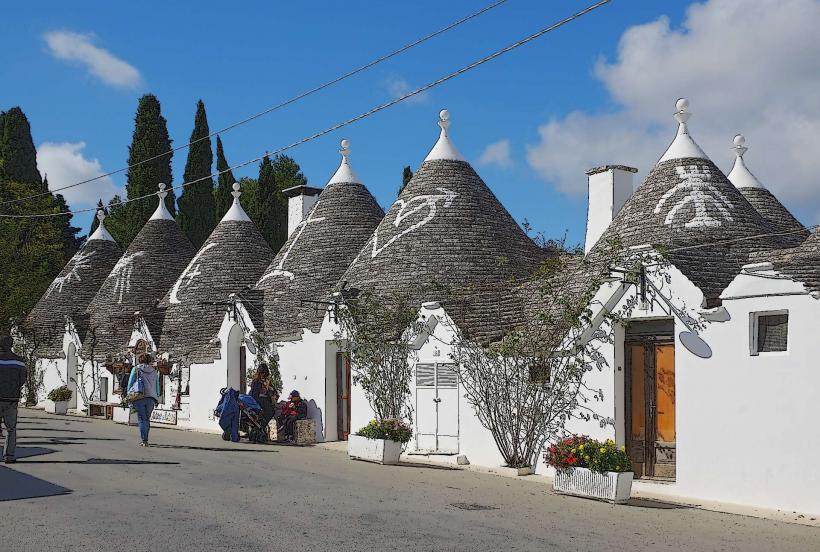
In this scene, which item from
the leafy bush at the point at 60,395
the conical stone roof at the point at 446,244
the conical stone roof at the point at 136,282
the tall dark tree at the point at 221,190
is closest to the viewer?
the conical stone roof at the point at 446,244

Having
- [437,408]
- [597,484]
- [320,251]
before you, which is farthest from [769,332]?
[320,251]

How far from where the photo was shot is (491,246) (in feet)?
70.5

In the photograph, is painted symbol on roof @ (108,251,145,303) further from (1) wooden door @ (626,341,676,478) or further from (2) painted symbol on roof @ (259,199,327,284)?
(1) wooden door @ (626,341,676,478)

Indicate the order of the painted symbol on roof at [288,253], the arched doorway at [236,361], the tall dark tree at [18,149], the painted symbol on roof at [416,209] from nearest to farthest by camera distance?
the painted symbol on roof at [416,209]
the arched doorway at [236,361]
the painted symbol on roof at [288,253]
the tall dark tree at [18,149]

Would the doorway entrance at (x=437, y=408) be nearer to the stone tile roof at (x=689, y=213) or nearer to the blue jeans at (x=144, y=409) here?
the stone tile roof at (x=689, y=213)

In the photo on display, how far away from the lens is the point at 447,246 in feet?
69.3

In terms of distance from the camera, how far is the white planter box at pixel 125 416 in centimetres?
2652

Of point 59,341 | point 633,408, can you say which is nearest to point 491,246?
point 633,408

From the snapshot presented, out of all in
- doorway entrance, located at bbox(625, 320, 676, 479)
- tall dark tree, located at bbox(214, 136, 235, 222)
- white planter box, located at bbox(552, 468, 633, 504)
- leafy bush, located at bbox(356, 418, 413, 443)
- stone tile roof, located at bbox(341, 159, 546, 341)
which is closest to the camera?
white planter box, located at bbox(552, 468, 633, 504)

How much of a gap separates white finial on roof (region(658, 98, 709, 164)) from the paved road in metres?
7.61

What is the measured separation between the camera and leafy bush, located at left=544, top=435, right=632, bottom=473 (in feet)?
40.6

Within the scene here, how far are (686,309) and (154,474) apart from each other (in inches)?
297

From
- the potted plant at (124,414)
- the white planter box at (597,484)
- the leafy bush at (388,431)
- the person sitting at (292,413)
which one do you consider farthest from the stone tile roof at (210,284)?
the white planter box at (597,484)

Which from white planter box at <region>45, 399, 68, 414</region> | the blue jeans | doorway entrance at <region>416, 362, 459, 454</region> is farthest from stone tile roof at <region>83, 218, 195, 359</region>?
doorway entrance at <region>416, 362, 459, 454</region>
